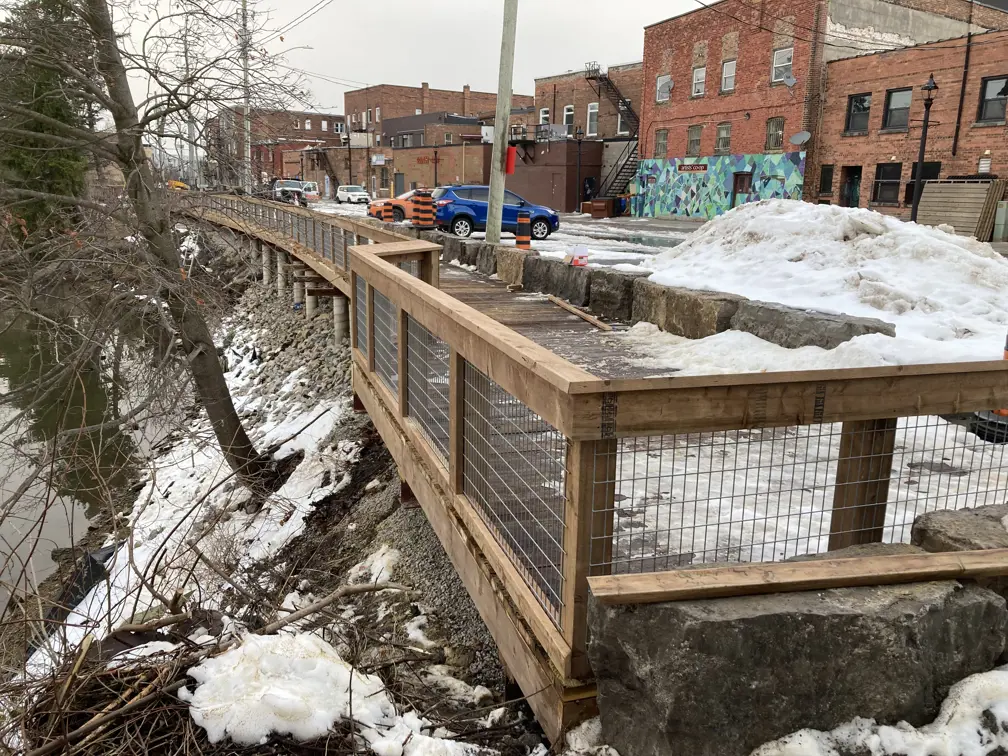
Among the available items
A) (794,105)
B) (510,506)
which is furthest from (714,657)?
(794,105)

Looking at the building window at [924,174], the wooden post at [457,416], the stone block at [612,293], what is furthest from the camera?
the building window at [924,174]

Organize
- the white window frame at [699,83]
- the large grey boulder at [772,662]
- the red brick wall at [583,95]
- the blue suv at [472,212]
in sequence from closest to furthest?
the large grey boulder at [772,662], the blue suv at [472,212], the white window frame at [699,83], the red brick wall at [583,95]

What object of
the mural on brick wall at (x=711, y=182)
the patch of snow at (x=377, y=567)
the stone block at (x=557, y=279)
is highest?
the mural on brick wall at (x=711, y=182)

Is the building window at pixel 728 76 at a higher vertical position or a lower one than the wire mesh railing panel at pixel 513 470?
higher

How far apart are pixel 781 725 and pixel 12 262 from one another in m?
14.2

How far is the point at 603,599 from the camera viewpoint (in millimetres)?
2506

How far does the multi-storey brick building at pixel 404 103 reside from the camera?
2896 inches

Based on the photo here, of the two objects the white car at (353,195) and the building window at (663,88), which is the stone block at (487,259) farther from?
the white car at (353,195)

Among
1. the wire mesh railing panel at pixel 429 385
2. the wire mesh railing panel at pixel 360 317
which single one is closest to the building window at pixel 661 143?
the wire mesh railing panel at pixel 360 317

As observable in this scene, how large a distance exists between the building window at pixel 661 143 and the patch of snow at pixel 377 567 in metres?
32.6

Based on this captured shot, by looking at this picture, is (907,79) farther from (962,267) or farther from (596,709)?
(596,709)

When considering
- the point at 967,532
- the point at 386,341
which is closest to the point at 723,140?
the point at 386,341

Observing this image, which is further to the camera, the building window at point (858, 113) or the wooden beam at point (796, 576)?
the building window at point (858, 113)

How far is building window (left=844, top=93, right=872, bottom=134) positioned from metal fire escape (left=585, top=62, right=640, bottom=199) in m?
12.2
